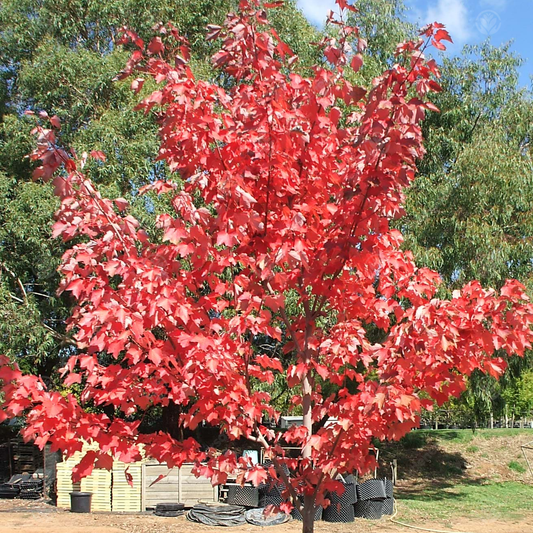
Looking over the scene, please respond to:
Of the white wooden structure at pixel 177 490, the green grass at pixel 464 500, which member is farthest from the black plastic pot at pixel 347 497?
the white wooden structure at pixel 177 490

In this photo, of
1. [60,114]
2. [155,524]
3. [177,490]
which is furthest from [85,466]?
[60,114]

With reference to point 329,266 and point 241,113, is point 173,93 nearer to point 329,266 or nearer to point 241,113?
point 241,113

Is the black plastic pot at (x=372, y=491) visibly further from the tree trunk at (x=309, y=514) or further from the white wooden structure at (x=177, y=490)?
the tree trunk at (x=309, y=514)

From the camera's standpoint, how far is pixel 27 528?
1054 cm

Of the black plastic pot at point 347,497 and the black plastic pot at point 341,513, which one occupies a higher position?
the black plastic pot at point 347,497

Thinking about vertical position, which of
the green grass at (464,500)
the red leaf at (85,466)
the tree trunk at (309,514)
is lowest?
the green grass at (464,500)

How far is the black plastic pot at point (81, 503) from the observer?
1201cm

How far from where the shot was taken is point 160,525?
1084cm

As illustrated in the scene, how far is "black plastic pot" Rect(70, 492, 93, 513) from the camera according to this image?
12008mm

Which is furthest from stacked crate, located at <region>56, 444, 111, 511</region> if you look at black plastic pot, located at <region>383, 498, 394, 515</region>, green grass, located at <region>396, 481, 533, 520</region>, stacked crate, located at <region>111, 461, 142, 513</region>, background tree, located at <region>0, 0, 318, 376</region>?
green grass, located at <region>396, 481, 533, 520</region>

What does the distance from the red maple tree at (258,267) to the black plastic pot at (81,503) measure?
394 inches

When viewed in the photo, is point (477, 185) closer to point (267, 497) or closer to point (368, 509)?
point (368, 509)

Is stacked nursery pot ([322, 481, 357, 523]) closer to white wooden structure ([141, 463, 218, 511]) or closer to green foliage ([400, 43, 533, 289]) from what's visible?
white wooden structure ([141, 463, 218, 511])

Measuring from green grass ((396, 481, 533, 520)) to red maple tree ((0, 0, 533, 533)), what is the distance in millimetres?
9612
